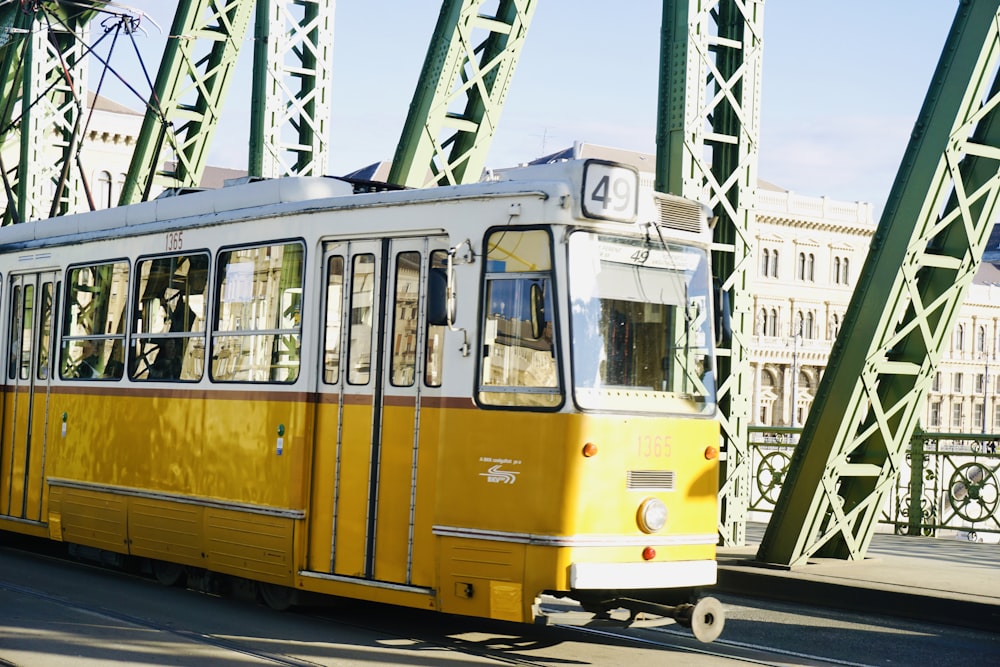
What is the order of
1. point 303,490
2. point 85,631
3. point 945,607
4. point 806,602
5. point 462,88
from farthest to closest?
point 462,88, point 806,602, point 945,607, point 303,490, point 85,631

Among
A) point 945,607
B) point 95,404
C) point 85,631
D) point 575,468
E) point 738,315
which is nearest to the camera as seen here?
point 575,468

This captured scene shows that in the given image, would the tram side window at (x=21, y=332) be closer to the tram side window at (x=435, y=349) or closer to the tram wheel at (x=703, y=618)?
the tram side window at (x=435, y=349)

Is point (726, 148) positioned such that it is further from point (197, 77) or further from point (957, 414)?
point (957, 414)

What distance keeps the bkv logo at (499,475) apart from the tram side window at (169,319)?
9.83 feet

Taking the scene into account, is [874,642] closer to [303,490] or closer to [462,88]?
[303,490]

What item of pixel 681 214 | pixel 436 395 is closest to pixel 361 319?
pixel 436 395

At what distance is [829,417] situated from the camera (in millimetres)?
11039

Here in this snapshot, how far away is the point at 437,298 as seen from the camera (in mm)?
8023

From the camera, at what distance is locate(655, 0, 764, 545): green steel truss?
39.8ft

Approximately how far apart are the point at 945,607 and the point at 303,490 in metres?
4.58

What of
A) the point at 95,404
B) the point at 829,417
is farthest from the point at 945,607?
the point at 95,404

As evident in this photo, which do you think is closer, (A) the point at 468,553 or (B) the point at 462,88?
(A) the point at 468,553

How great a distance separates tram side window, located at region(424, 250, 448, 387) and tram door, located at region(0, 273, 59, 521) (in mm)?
4977

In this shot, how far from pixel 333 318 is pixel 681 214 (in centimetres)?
237
